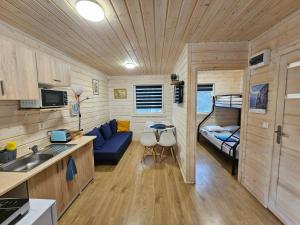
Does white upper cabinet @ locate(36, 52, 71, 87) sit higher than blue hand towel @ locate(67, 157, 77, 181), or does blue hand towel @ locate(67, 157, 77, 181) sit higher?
white upper cabinet @ locate(36, 52, 71, 87)

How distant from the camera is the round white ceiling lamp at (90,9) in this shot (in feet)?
4.59

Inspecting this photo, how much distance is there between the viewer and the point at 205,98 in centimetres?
548

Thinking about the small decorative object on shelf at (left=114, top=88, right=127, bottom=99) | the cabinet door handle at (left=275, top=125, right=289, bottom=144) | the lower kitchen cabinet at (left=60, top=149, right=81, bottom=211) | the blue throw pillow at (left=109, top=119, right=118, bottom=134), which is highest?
the small decorative object on shelf at (left=114, top=88, right=127, bottom=99)

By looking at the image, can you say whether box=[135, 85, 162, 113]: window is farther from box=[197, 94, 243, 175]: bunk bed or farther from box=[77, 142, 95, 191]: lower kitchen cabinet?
box=[77, 142, 95, 191]: lower kitchen cabinet

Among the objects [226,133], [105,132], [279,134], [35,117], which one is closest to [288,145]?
[279,134]

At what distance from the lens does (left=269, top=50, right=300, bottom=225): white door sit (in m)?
1.68

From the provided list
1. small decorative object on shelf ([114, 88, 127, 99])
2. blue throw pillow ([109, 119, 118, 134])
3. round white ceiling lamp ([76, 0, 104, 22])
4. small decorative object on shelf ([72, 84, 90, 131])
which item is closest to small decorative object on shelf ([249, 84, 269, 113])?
round white ceiling lamp ([76, 0, 104, 22])

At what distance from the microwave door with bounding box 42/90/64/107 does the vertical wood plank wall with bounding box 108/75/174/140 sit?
3363 mm

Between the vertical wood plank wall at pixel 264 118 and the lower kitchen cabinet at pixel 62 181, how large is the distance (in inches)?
110

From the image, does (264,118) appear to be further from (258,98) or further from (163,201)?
(163,201)

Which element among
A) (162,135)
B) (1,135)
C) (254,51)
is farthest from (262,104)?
(1,135)

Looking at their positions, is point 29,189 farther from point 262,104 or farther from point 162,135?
point 262,104

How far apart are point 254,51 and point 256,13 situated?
0.87 m

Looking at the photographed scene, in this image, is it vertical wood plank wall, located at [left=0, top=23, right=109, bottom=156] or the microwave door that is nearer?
vertical wood plank wall, located at [left=0, top=23, right=109, bottom=156]
